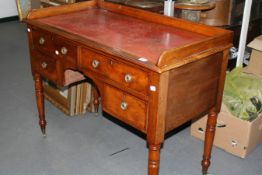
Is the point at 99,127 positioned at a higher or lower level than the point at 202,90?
lower

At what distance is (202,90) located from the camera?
1.69m

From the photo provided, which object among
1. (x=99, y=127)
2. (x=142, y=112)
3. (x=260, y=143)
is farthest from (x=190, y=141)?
(x=142, y=112)

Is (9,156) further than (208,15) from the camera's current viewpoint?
No

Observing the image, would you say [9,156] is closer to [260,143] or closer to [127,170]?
[127,170]

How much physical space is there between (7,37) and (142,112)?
3524 millimetres

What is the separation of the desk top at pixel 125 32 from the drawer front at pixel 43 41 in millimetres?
→ 67

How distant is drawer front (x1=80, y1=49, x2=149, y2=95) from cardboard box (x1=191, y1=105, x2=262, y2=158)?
95 cm

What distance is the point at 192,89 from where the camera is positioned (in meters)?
1.62

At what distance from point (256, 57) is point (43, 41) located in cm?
150

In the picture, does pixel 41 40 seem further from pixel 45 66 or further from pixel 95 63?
pixel 95 63

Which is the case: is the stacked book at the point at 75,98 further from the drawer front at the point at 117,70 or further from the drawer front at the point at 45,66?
the drawer front at the point at 117,70

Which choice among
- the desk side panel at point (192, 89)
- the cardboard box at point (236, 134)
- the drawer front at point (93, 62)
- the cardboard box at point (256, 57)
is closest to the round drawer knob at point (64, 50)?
the drawer front at point (93, 62)

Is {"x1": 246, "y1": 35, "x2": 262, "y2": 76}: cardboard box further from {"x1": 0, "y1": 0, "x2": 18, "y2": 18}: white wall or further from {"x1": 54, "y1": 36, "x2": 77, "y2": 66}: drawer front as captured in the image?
{"x1": 0, "y1": 0, "x2": 18, "y2": 18}: white wall

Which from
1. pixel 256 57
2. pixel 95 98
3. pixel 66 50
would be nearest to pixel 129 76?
pixel 66 50
